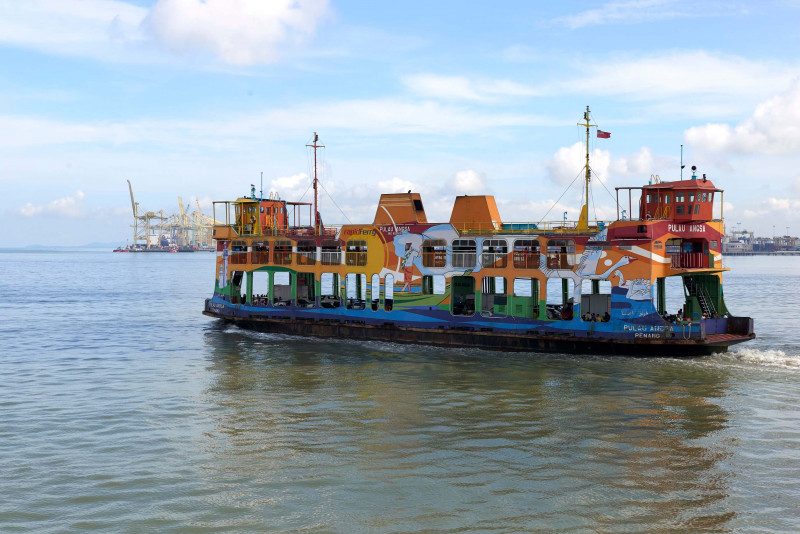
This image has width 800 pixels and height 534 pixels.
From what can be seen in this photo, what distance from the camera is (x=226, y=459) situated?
19.1 metres

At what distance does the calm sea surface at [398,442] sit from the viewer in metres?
15.6

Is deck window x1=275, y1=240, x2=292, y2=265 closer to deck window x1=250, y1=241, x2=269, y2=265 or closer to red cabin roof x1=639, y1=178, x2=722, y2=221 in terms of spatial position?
deck window x1=250, y1=241, x2=269, y2=265

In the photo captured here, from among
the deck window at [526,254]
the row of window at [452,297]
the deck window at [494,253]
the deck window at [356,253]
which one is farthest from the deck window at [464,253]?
the deck window at [356,253]

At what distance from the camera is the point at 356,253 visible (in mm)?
41750

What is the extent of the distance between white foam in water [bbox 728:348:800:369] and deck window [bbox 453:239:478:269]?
13943 mm

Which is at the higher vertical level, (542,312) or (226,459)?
(542,312)

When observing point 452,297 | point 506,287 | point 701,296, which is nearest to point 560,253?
point 506,287

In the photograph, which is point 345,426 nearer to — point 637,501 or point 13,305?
point 637,501

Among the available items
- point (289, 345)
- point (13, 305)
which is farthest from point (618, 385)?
point (13, 305)

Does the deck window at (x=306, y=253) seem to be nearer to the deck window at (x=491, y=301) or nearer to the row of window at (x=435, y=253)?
the row of window at (x=435, y=253)

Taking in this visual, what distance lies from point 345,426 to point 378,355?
13636 mm

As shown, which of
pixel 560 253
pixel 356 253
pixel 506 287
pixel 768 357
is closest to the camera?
pixel 768 357

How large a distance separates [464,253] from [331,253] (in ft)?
30.4

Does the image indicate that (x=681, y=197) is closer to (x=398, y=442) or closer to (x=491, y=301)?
(x=491, y=301)
